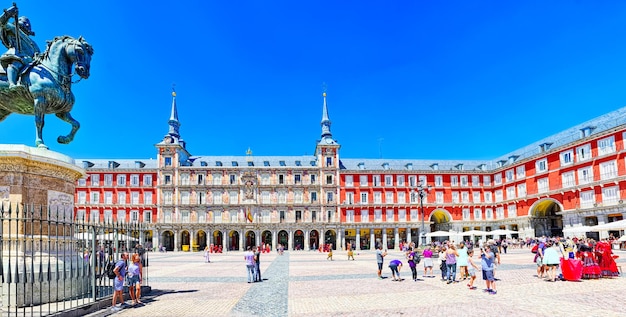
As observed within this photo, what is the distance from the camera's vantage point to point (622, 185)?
37.2m

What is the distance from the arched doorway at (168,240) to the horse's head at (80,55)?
171 ft

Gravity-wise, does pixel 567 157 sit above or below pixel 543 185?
above

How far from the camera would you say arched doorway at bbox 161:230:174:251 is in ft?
198

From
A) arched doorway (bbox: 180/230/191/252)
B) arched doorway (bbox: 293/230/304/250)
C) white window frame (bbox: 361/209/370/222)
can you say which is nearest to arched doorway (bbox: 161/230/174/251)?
arched doorway (bbox: 180/230/191/252)

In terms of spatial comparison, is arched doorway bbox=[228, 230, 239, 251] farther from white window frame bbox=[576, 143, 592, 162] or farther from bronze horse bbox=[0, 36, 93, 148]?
bronze horse bbox=[0, 36, 93, 148]

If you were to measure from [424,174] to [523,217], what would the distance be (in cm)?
1405

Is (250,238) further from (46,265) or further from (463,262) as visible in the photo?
(46,265)

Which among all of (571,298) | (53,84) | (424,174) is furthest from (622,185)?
(53,84)

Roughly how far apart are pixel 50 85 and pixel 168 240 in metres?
54.4

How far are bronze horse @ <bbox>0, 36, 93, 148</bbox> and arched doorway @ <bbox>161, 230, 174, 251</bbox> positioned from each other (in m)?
52.0

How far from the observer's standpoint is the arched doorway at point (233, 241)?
6188cm

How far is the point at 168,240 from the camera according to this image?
2408 inches

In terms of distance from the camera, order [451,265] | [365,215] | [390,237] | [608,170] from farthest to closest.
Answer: [390,237]
[365,215]
[608,170]
[451,265]

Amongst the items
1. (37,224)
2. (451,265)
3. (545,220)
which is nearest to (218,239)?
(545,220)
